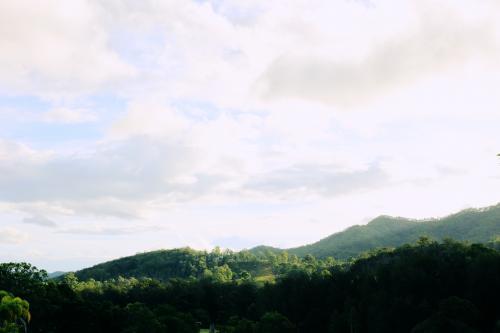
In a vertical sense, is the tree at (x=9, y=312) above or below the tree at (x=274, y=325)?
above

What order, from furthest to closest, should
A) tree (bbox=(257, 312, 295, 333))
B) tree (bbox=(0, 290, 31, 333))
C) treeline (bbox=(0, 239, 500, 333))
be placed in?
tree (bbox=(257, 312, 295, 333)), treeline (bbox=(0, 239, 500, 333)), tree (bbox=(0, 290, 31, 333))

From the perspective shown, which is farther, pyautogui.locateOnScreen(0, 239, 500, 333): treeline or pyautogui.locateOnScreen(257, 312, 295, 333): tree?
pyautogui.locateOnScreen(257, 312, 295, 333): tree

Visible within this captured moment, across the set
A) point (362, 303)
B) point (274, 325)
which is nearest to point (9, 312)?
point (274, 325)

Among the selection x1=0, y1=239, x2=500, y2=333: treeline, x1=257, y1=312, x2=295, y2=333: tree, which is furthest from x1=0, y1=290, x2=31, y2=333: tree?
x1=257, y1=312, x2=295, y2=333: tree

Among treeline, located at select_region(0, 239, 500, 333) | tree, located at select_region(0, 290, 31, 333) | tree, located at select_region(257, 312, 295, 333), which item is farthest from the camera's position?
tree, located at select_region(257, 312, 295, 333)

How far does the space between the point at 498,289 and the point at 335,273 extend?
34970mm

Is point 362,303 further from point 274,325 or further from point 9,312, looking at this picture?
point 9,312

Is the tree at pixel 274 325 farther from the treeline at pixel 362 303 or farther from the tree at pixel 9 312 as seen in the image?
the tree at pixel 9 312

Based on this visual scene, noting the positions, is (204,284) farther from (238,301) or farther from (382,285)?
(382,285)

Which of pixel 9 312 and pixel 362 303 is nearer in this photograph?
pixel 9 312

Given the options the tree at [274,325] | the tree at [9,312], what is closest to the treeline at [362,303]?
the tree at [274,325]

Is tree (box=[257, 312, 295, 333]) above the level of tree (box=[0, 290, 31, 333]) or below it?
below

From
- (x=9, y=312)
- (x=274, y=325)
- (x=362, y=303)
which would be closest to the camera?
(x=9, y=312)

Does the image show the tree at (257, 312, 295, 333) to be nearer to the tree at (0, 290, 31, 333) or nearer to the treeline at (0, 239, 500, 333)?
the treeline at (0, 239, 500, 333)
